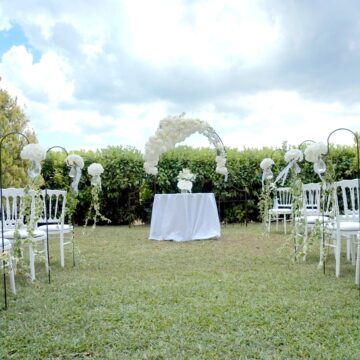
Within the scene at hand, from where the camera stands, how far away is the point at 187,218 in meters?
7.19

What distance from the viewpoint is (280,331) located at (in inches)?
102

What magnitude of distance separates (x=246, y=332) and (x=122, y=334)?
0.83m

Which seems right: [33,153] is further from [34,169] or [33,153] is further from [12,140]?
[12,140]

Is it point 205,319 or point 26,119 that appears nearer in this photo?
point 205,319

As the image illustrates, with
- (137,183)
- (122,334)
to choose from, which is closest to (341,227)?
(122,334)

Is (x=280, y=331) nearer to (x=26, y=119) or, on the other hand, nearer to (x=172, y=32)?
(x=172, y=32)

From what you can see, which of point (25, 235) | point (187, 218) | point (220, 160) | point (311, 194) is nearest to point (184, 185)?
point (187, 218)

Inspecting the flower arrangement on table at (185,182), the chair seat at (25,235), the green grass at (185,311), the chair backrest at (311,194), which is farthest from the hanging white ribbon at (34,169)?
the flower arrangement on table at (185,182)

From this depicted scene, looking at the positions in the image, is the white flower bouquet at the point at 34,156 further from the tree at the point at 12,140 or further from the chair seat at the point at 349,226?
the tree at the point at 12,140

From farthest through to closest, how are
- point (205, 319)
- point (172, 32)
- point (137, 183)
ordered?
point (137, 183), point (172, 32), point (205, 319)

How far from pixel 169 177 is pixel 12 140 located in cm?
408

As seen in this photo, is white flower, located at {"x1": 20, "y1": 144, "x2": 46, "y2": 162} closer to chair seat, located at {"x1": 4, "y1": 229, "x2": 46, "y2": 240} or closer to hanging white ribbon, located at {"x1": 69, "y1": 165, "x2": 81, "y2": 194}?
chair seat, located at {"x1": 4, "y1": 229, "x2": 46, "y2": 240}

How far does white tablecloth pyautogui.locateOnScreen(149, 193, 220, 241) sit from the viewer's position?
7168 mm

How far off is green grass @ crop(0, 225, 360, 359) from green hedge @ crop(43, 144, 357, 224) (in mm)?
5147
